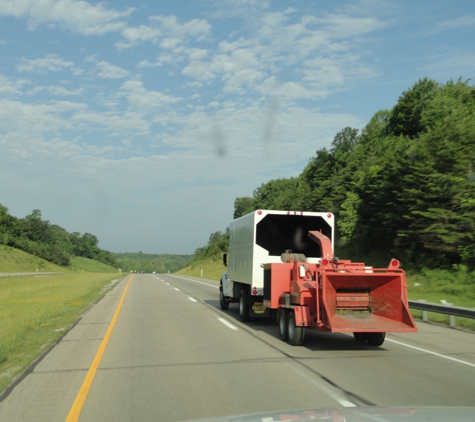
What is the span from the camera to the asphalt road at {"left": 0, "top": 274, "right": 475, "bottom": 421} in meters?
6.82

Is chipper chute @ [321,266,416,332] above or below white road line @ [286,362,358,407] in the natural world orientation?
above

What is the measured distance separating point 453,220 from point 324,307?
847 inches

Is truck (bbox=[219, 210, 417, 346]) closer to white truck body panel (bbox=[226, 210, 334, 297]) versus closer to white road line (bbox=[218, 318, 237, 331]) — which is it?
white truck body panel (bbox=[226, 210, 334, 297])

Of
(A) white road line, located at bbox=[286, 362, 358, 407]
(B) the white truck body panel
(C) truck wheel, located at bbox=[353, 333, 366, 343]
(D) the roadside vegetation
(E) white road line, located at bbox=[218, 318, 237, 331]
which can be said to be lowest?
(A) white road line, located at bbox=[286, 362, 358, 407]

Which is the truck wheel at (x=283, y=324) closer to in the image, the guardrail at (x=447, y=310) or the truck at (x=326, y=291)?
the truck at (x=326, y=291)

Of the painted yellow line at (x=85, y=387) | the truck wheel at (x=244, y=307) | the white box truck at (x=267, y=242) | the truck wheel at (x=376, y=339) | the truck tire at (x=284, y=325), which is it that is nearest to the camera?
the painted yellow line at (x=85, y=387)

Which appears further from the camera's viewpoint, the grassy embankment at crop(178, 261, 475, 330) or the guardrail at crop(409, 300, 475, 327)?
the grassy embankment at crop(178, 261, 475, 330)

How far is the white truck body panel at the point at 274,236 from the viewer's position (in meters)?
15.8

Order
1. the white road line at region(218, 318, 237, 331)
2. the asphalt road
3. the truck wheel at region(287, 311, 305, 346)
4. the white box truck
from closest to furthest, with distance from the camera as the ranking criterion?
the asphalt road < the truck wheel at region(287, 311, 305, 346) < the white road line at region(218, 318, 237, 331) < the white box truck

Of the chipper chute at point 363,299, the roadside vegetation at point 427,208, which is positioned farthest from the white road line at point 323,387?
the roadside vegetation at point 427,208

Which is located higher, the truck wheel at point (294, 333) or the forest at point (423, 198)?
the forest at point (423, 198)

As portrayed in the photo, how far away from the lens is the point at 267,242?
16188 mm

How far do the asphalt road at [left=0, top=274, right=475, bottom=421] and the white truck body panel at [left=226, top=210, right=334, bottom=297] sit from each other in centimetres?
204

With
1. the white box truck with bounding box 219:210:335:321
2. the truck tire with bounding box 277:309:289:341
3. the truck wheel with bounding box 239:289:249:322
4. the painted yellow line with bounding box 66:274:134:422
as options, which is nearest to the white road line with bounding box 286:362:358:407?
the truck tire with bounding box 277:309:289:341
